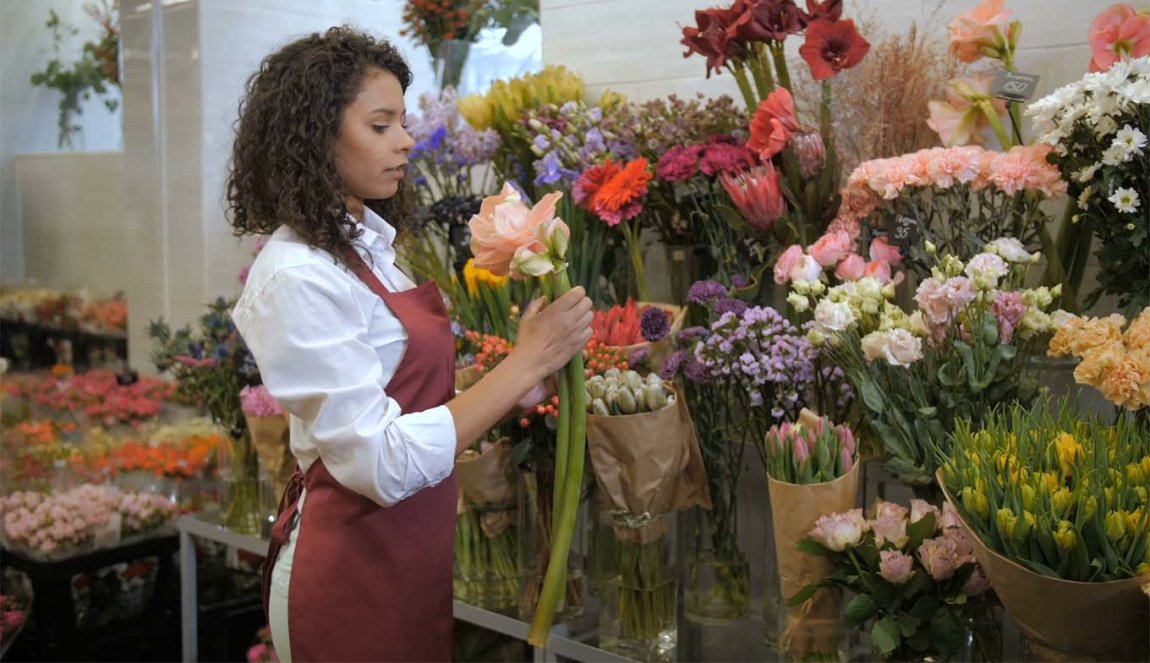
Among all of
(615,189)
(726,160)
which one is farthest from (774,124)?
(615,189)

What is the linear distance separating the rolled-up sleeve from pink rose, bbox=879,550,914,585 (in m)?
0.64

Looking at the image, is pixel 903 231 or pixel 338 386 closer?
pixel 338 386

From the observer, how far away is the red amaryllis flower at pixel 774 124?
198cm

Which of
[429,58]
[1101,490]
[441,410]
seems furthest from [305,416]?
[429,58]

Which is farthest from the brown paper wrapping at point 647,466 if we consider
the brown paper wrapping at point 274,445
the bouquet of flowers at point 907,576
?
the brown paper wrapping at point 274,445

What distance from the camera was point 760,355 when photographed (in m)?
1.76

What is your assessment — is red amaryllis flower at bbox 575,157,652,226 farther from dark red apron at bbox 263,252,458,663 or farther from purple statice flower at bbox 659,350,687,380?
dark red apron at bbox 263,252,458,663

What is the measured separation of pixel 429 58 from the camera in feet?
10.8

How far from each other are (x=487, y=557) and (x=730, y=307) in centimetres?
79

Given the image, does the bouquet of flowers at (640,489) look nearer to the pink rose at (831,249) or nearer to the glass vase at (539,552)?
the glass vase at (539,552)

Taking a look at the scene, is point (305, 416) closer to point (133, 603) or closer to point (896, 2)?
point (896, 2)

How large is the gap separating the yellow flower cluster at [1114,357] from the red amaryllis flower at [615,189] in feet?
2.81

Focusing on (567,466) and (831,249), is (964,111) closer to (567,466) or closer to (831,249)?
(831,249)

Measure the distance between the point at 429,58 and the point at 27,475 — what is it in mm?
1857
